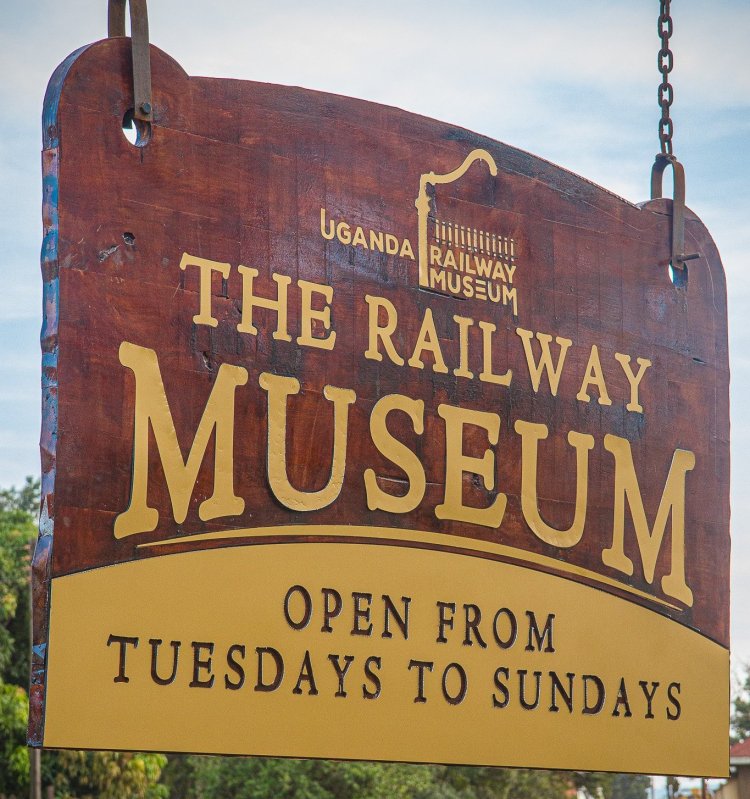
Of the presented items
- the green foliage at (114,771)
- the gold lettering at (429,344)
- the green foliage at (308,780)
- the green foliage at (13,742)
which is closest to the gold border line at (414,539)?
the gold lettering at (429,344)

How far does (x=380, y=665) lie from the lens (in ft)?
15.7

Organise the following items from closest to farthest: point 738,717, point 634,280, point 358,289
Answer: point 358,289, point 634,280, point 738,717

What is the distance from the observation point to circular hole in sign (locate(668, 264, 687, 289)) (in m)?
6.16

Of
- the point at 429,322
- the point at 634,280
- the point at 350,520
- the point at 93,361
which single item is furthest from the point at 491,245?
the point at 93,361

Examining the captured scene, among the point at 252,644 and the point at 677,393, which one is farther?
the point at 677,393

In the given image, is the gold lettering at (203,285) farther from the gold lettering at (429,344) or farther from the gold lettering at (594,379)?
the gold lettering at (594,379)

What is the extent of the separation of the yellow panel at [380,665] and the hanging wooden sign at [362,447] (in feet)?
0.04

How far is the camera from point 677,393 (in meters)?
6.04

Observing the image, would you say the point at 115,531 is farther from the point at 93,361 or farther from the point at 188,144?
the point at 188,144

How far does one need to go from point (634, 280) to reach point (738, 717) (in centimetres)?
5052

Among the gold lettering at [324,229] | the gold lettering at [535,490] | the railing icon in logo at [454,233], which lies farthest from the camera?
the gold lettering at [535,490]

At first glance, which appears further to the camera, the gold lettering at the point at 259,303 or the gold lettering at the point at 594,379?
the gold lettering at the point at 594,379

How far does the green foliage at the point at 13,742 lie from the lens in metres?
20.8

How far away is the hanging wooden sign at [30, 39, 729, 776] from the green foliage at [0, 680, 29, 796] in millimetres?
A: 16506
